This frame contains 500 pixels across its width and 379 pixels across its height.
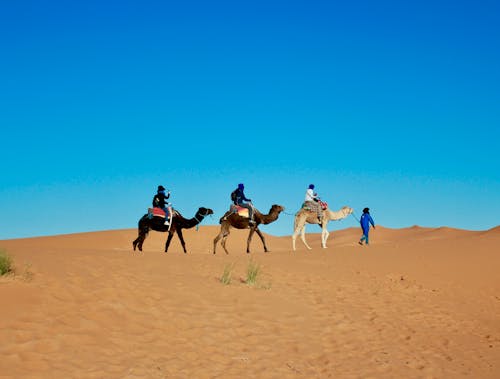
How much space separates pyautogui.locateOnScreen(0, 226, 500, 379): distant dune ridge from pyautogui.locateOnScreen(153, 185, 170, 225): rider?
332 centimetres

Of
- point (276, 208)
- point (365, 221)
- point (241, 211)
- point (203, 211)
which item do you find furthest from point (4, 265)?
point (365, 221)

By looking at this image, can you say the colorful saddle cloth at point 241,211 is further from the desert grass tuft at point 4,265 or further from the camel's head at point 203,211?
the desert grass tuft at point 4,265

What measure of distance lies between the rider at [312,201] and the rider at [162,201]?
20.1ft

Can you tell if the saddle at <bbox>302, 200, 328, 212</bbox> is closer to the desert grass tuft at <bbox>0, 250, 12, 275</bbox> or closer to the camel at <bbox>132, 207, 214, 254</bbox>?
the camel at <bbox>132, 207, 214, 254</bbox>

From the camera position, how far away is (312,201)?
2312cm

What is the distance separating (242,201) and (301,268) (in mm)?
5155

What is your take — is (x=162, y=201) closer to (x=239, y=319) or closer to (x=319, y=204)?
(x=319, y=204)

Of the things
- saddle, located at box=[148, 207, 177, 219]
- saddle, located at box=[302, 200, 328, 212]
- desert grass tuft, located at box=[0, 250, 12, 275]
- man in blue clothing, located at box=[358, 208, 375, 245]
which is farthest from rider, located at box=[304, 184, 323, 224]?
desert grass tuft, located at box=[0, 250, 12, 275]

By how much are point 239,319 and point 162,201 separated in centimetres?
1006

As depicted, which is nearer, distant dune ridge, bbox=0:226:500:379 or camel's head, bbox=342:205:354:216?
distant dune ridge, bbox=0:226:500:379

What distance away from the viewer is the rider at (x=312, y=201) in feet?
75.6

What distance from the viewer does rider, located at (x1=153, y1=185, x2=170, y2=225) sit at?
20.2 meters

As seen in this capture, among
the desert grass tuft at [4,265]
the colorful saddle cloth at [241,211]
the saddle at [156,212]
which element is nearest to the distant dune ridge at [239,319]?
the desert grass tuft at [4,265]

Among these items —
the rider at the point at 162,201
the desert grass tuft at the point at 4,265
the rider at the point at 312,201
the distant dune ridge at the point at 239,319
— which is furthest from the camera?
the rider at the point at 312,201
